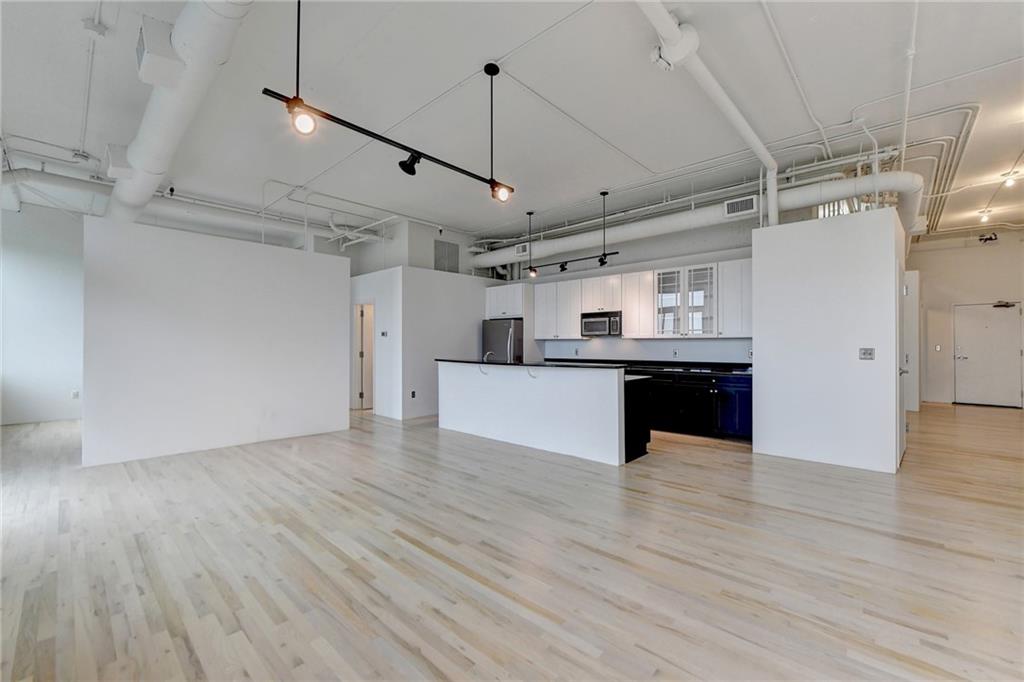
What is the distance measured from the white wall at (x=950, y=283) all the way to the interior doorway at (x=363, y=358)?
11695 millimetres

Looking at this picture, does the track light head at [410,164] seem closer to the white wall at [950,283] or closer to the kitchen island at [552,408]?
the kitchen island at [552,408]

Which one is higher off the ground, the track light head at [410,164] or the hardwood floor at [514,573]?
the track light head at [410,164]

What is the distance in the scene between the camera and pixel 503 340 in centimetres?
839

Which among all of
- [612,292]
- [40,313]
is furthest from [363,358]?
[40,313]

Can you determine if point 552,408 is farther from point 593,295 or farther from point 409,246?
point 409,246

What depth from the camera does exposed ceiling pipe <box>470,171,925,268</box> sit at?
451 cm

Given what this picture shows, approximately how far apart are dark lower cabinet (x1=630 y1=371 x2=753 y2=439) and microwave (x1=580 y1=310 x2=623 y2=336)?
1.03 metres

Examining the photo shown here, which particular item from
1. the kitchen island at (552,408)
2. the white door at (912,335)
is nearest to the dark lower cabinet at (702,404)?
the kitchen island at (552,408)

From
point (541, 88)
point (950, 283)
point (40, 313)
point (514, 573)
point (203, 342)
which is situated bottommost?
point (514, 573)

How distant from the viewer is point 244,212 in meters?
7.10

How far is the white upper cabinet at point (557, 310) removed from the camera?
312 inches

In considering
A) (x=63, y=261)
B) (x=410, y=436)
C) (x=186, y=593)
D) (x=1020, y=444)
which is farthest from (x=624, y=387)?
(x=63, y=261)

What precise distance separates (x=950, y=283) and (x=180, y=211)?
47.4 feet

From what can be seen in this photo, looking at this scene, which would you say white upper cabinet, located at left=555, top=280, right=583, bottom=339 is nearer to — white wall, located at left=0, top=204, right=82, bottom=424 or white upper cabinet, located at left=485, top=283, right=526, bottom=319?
white upper cabinet, located at left=485, top=283, right=526, bottom=319
